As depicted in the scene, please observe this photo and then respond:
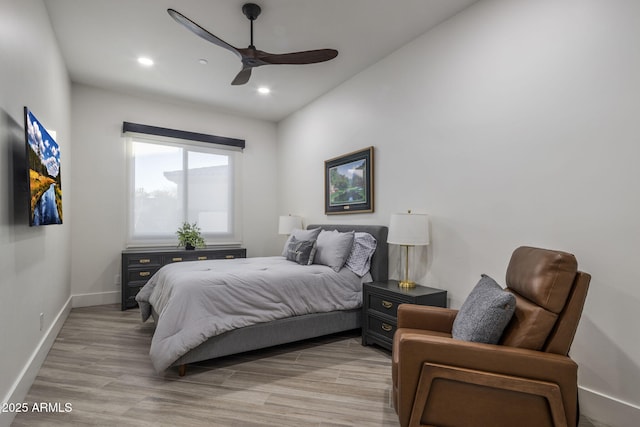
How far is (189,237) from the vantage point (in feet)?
16.0

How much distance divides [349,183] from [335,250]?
1026 millimetres

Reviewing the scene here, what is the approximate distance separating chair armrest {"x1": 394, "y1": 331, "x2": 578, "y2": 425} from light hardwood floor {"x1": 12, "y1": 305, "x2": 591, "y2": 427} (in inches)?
19.6

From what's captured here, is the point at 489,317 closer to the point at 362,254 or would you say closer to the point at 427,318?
the point at 427,318

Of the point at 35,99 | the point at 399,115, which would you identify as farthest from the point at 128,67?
the point at 399,115

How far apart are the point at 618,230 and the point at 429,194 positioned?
141 cm

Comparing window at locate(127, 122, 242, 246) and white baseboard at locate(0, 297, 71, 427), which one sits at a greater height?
window at locate(127, 122, 242, 246)

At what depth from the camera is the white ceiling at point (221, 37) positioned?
2.79 meters

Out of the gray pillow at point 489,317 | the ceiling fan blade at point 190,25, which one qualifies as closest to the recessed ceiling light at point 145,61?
the ceiling fan blade at point 190,25

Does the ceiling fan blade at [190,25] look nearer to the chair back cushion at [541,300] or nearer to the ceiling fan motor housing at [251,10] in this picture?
the ceiling fan motor housing at [251,10]

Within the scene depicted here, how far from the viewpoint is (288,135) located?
5609mm

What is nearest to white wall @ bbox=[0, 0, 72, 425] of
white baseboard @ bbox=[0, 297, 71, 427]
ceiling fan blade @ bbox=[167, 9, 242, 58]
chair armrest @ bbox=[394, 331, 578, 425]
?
white baseboard @ bbox=[0, 297, 71, 427]

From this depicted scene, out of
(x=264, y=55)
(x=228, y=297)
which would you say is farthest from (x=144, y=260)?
(x=264, y=55)

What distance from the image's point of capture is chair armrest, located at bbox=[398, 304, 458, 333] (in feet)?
7.20

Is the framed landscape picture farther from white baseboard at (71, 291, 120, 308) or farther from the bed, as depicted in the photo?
white baseboard at (71, 291, 120, 308)
